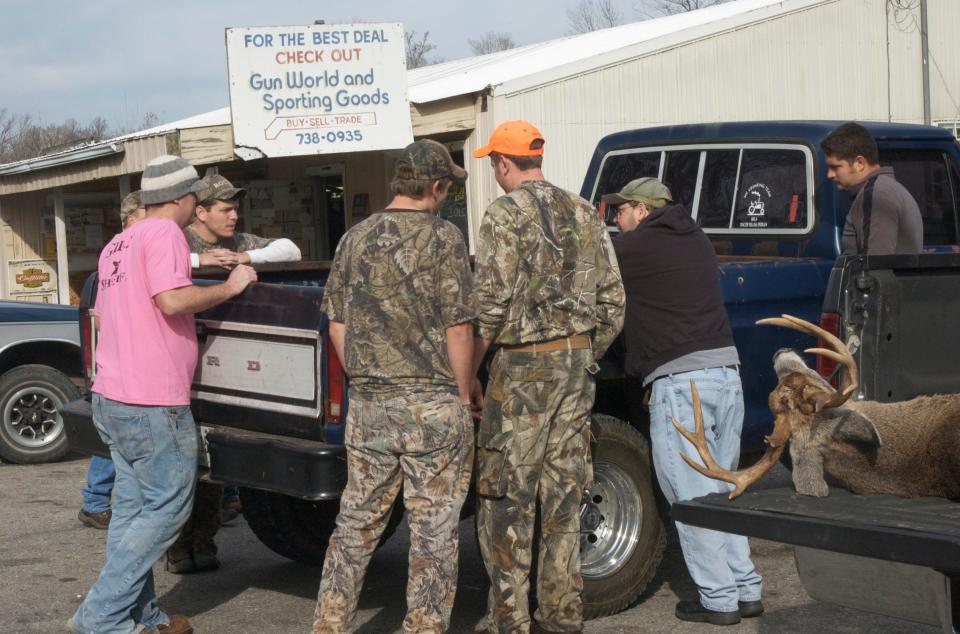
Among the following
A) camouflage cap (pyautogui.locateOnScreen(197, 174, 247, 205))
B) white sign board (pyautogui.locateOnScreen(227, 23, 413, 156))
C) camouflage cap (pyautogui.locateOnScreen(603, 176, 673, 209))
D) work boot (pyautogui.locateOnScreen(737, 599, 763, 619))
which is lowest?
work boot (pyautogui.locateOnScreen(737, 599, 763, 619))

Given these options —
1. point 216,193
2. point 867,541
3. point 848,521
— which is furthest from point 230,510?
point 867,541

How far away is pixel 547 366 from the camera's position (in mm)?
4988

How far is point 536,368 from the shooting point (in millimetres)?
4984

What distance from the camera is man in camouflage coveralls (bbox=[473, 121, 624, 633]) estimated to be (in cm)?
496

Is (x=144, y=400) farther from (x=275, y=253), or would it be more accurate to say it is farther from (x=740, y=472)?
(x=740, y=472)

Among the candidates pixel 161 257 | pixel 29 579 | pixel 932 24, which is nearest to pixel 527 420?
pixel 161 257

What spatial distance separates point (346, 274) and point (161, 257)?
78cm

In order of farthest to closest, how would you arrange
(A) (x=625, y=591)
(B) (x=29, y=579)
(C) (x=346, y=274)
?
(B) (x=29, y=579), (A) (x=625, y=591), (C) (x=346, y=274)

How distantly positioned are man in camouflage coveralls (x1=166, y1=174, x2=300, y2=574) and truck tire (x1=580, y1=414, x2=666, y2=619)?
195cm

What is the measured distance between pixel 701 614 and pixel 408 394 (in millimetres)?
1765

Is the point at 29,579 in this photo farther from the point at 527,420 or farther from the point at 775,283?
the point at 775,283

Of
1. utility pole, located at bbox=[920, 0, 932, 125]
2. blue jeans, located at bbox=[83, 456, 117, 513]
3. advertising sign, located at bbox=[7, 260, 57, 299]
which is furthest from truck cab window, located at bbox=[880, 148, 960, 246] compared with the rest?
advertising sign, located at bbox=[7, 260, 57, 299]

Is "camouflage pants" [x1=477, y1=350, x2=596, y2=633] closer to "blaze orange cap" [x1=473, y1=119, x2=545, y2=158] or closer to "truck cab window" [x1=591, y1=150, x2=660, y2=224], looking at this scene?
"blaze orange cap" [x1=473, y1=119, x2=545, y2=158]

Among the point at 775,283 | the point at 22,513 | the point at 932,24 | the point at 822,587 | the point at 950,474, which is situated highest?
the point at 932,24
